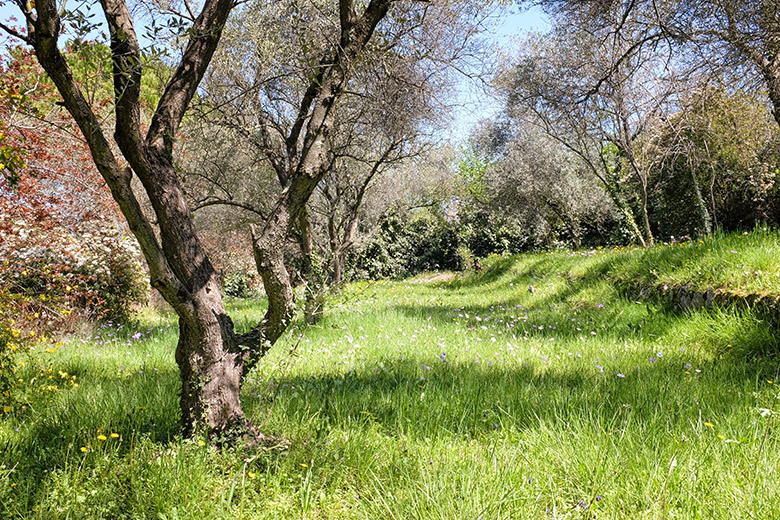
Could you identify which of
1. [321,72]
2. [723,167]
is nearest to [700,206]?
[723,167]

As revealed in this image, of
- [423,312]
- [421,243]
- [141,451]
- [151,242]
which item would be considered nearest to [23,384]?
[141,451]

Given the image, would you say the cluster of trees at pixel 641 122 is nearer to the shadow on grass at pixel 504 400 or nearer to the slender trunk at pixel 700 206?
the slender trunk at pixel 700 206

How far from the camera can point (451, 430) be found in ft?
8.51

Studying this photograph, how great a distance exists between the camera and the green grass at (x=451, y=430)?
183cm

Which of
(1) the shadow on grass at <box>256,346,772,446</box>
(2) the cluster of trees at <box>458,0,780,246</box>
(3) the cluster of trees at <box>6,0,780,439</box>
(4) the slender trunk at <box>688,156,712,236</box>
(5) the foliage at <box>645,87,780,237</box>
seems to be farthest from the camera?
(5) the foliage at <box>645,87,780,237</box>

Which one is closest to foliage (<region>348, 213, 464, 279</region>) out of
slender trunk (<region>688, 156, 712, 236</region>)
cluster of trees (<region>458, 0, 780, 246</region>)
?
cluster of trees (<region>458, 0, 780, 246</region>)

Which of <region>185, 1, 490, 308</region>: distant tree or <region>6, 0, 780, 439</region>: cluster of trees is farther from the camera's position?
<region>185, 1, 490, 308</region>: distant tree

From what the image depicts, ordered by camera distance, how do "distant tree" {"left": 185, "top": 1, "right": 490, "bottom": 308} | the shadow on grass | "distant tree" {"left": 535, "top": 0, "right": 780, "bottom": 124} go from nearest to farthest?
1. the shadow on grass
2. "distant tree" {"left": 185, "top": 1, "right": 490, "bottom": 308}
3. "distant tree" {"left": 535, "top": 0, "right": 780, "bottom": 124}

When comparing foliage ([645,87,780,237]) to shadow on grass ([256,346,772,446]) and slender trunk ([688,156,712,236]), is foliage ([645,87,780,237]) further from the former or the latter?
shadow on grass ([256,346,772,446])

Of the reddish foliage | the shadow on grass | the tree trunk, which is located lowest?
the shadow on grass

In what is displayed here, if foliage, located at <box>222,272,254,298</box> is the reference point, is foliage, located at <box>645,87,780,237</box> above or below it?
above

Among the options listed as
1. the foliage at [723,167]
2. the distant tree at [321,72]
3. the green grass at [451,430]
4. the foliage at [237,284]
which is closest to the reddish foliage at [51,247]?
the distant tree at [321,72]

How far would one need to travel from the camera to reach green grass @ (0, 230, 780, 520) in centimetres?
183

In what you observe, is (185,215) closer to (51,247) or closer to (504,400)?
(504,400)
